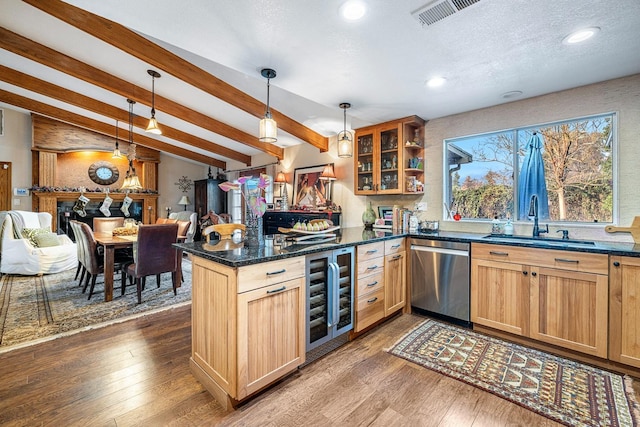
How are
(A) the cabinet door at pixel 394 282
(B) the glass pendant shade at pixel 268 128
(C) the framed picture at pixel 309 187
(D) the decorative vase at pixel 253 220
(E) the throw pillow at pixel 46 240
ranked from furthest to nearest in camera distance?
(C) the framed picture at pixel 309 187, (E) the throw pillow at pixel 46 240, (A) the cabinet door at pixel 394 282, (B) the glass pendant shade at pixel 268 128, (D) the decorative vase at pixel 253 220

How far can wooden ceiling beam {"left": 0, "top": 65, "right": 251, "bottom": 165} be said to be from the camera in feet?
14.6

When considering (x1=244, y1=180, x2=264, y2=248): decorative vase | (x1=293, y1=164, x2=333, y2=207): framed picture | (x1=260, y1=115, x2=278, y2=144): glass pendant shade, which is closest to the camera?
(x1=244, y1=180, x2=264, y2=248): decorative vase

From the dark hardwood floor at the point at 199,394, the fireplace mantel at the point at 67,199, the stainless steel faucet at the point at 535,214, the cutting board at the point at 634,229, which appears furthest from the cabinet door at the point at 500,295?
the fireplace mantel at the point at 67,199

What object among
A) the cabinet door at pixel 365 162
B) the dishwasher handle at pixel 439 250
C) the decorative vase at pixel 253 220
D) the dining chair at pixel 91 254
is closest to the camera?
the decorative vase at pixel 253 220

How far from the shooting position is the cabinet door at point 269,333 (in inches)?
63.9

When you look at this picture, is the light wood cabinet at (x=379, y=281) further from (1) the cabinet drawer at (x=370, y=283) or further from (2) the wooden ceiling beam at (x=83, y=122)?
(2) the wooden ceiling beam at (x=83, y=122)

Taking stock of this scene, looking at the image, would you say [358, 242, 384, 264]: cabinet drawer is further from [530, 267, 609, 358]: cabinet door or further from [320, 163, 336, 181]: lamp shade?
[320, 163, 336, 181]: lamp shade

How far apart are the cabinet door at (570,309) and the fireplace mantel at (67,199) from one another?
8.80 meters

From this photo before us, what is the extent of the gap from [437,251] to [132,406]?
2.72 meters

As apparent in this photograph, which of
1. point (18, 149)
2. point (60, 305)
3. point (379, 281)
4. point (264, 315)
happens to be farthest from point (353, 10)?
point (18, 149)

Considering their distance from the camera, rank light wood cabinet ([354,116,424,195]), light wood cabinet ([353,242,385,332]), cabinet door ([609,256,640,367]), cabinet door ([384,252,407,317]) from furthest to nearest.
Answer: light wood cabinet ([354,116,424,195])
cabinet door ([384,252,407,317])
light wood cabinet ([353,242,385,332])
cabinet door ([609,256,640,367])

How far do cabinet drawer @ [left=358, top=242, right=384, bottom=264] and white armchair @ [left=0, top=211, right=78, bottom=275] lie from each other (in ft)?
17.9

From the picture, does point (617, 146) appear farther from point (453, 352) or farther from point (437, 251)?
point (453, 352)

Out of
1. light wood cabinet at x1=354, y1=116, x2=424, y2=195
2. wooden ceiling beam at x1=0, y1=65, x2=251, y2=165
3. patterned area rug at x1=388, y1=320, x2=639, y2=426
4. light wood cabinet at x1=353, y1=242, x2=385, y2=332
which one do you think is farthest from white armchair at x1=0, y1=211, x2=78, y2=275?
patterned area rug at x1=388, y1=320, x2=639, y2=426
